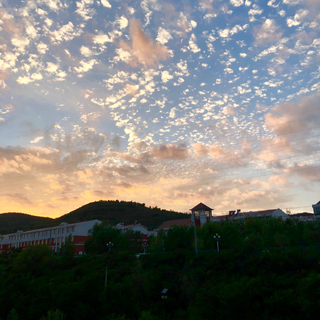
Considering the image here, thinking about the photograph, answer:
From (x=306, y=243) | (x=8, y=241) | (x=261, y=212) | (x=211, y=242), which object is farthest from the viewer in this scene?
(x=8, y=241)

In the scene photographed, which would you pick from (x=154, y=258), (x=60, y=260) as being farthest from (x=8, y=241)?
(x=154, y=258)

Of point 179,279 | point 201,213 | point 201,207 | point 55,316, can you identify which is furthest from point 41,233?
point 55,316

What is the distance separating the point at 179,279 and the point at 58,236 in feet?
206

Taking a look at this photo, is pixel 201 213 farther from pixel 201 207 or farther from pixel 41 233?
pixel 41 233

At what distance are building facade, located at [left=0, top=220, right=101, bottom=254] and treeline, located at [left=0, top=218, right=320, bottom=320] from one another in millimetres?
17912

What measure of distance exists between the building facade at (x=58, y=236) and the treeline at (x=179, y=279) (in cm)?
1791

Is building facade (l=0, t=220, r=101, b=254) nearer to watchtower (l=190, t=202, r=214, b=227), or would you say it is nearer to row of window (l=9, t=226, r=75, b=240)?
row of window (l=9, t=226, r=75, b=240)

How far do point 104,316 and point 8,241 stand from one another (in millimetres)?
103573

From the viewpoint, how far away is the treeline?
37.3 meters

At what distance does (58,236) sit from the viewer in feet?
327

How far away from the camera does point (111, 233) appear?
7438 centimetres

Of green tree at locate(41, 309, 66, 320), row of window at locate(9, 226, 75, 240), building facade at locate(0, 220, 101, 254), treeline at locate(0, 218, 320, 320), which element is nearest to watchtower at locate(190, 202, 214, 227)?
treeline at locate(0, 218, 320, 320)

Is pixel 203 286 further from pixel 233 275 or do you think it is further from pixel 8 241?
pixel 8 241

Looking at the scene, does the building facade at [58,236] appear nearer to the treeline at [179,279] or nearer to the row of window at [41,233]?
the row of window at [41,233]
